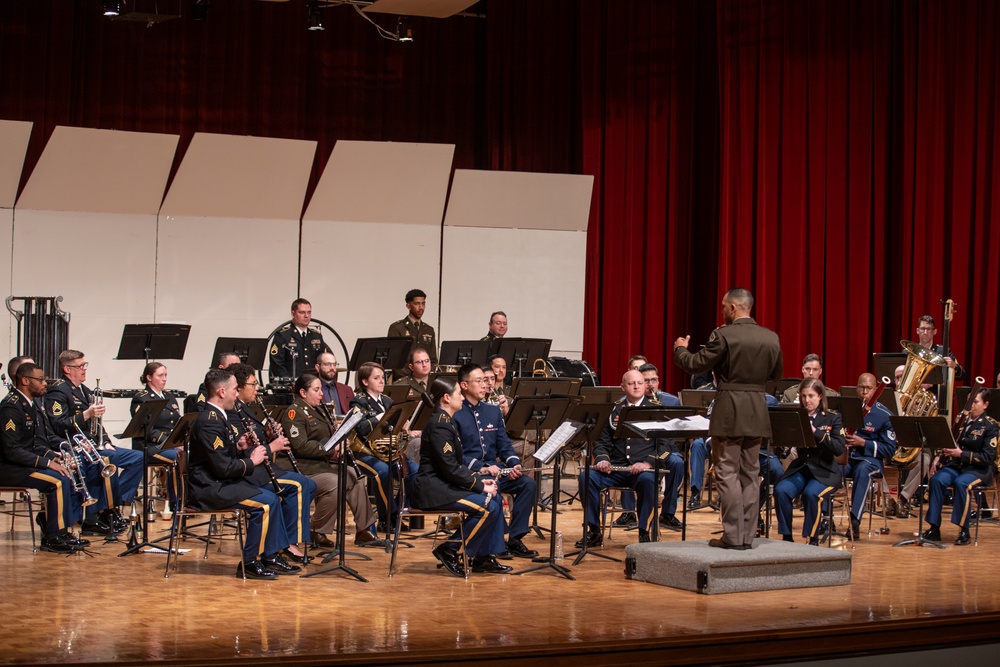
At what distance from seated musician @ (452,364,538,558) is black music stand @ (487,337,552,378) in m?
2.74

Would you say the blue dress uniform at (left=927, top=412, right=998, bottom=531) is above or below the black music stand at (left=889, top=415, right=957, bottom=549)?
below

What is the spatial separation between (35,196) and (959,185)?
28.3ft

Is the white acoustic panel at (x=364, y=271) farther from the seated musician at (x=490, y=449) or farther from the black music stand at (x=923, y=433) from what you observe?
the black music stand at (x=923, y=433)

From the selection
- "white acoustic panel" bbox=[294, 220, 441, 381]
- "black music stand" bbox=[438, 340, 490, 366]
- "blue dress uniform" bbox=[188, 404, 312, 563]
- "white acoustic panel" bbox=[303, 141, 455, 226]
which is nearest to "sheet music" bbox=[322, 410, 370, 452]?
"blue dress uniform" bbox=[188, 404, 312, 563]

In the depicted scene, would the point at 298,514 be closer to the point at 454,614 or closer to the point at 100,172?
the point at 454,614

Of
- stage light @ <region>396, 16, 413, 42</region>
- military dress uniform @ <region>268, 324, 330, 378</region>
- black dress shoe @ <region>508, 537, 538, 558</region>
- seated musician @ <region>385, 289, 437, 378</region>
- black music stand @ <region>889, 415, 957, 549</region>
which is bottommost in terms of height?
black dress shoe @ <region>508, 537, 538, 558</region>

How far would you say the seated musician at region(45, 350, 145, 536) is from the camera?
775 centimetres

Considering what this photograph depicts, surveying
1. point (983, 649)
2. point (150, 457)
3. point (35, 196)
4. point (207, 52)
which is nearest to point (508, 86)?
point (207, 52)

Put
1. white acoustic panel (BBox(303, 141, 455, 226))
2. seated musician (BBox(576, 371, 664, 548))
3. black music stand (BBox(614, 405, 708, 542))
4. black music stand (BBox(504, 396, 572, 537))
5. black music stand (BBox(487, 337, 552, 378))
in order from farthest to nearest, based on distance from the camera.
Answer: white acoustic panel (BBox(303, 141, 455, 226)) → black music stand (BBox(487, 337, 552, 378)) → seated musician (BBox(576, 371, 664, 548)) → black music stand (BBox(504, 396, 572, 537)) → black music stand (BBox(614, 405, 708, 542))

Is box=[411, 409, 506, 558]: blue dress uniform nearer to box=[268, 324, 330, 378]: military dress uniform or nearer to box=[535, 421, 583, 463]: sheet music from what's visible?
box=[535, 421, 583, 463]: sheet music

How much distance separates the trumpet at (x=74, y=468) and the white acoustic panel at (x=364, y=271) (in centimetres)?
425

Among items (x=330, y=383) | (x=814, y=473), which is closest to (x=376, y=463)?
(x=330, y=383)

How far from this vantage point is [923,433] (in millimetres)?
7961

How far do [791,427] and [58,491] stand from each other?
4.39 m
